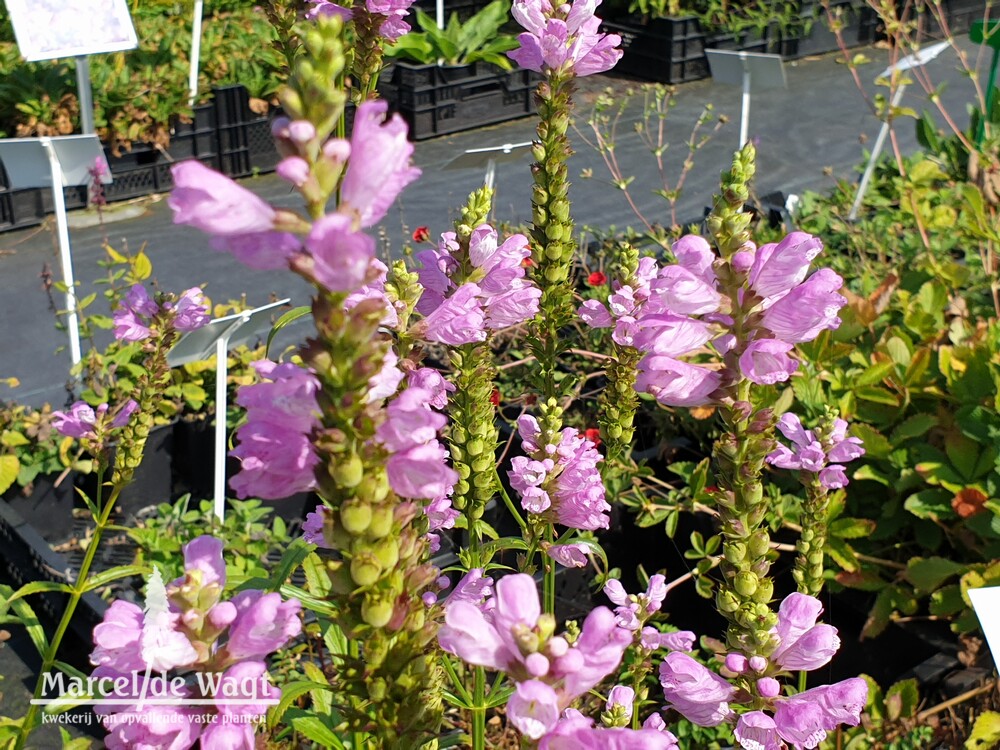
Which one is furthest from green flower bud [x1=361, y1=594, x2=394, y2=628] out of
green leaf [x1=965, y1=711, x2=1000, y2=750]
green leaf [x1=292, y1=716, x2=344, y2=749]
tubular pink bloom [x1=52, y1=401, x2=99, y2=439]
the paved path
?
the paved path

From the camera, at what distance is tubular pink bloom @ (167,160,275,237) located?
814 millimetres

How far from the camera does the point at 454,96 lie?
702cm

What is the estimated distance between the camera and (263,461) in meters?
0.94

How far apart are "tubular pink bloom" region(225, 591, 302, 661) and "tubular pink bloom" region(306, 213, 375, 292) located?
36 cm

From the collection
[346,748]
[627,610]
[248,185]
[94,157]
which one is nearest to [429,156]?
[248,185]

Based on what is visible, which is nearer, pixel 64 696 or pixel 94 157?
pixel 64 696

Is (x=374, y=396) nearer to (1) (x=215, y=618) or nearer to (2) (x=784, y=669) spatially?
(1) (x=215, y=618)

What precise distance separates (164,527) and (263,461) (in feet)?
8.29

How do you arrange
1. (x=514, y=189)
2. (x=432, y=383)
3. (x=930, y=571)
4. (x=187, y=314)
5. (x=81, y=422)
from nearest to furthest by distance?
1. (x=432, y=383)
2. (x=187, y=314)
3. (x=81, y=422)
4. (x=930, y=571)
5. (x=514, y=189)

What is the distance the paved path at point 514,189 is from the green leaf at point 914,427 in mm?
1844

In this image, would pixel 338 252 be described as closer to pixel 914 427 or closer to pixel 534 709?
pixel 534 709

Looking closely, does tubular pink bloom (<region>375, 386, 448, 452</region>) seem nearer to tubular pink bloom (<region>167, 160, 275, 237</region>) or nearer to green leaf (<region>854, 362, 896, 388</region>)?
tubular pink bloom (<region>167, 160, 275, 237</region>)

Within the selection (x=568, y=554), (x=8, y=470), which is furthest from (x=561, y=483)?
(x=8, y=470)

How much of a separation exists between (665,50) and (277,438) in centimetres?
752
